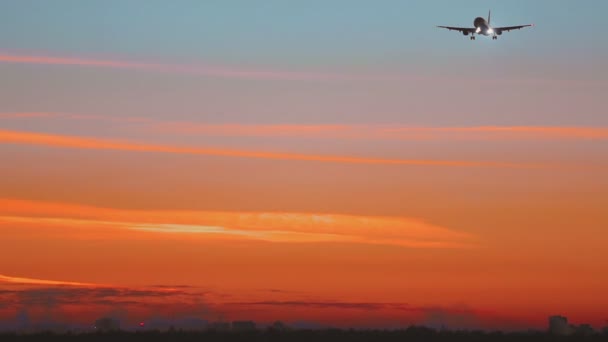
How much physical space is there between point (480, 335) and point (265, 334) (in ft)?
75.4

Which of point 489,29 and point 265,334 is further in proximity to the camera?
point 489,29

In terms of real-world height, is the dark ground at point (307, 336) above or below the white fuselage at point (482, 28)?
below

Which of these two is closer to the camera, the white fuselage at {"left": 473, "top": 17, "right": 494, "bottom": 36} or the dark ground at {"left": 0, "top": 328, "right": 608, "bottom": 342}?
the dark ground at {"left": 0, "top": 328, "right": 608, "bottom": 342}

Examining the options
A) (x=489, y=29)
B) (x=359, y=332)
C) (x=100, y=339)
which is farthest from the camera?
(x=489, y=29)

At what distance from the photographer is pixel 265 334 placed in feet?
401

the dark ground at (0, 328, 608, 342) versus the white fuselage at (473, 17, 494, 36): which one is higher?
the white fuselage at (473, 17, 494, 36)

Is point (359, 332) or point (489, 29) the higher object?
point (489, 29)

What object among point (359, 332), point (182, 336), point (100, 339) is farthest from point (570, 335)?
point (100, 339)

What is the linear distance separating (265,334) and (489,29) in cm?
8537

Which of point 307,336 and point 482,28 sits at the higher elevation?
point 482,28

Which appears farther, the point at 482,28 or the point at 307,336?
the point at 482,28

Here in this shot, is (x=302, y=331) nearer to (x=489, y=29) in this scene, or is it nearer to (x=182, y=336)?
(x=182, y=336)

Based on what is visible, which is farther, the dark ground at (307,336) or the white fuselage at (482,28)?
the white fuselage at (482,28)

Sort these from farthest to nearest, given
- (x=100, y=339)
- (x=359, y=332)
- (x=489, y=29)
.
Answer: (x=489, y=29)
(x=359, y=332)
(x=100, y=339)
